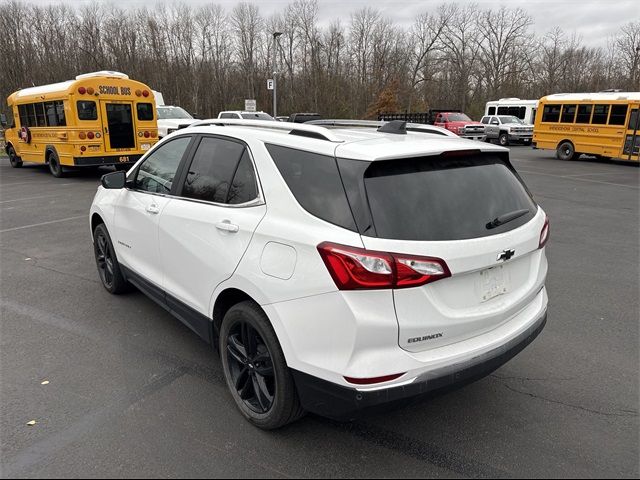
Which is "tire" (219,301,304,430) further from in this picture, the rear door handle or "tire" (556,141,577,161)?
"tire" (556,141,577,161)

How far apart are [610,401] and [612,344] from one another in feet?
3.17

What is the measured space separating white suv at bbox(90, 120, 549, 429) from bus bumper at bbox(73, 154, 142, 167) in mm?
11689

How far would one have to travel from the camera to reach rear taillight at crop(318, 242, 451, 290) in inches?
84.2

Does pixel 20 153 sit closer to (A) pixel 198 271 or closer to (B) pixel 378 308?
(A) pixel 198 271

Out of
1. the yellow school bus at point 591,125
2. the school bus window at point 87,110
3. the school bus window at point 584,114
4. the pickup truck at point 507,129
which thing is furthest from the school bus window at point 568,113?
the school bus window at point 87,110

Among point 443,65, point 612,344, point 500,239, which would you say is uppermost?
point 443,65

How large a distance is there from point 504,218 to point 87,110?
43.7 ft

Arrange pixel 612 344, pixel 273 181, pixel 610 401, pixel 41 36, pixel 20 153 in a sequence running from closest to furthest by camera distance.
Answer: pixel 273 181 < pixel 610 401 < pixel 612 344 < pixel 20 153 < pixel 41 36

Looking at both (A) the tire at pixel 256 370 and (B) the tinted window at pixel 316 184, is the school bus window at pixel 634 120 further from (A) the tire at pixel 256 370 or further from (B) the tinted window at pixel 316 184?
(A) the tire at pixel 256 370

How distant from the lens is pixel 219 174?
3150 mm

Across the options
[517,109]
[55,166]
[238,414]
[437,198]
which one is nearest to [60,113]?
[55,166]

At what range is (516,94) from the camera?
2078 inches

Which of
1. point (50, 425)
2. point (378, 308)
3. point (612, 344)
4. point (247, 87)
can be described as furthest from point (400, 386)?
point (247, 87)

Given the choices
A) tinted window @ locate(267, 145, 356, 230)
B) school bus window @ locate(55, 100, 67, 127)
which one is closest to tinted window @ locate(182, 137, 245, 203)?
tinted window @ locate(267, 145, 356, 230)
